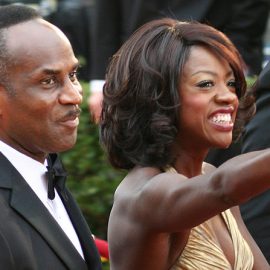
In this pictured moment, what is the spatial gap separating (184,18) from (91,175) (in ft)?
3.63

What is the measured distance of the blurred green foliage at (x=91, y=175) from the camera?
19.5ft

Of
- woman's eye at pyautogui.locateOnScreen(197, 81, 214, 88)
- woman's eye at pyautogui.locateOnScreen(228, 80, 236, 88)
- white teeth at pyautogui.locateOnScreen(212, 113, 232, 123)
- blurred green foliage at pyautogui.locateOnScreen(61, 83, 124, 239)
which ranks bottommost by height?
blurred green foliage at pyautogui.locateOnScreen(61, 83, 124, 239)

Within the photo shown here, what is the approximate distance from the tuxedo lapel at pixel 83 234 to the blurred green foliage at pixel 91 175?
2301 millimetres

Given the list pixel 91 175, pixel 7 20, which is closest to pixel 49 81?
pixel 7 20

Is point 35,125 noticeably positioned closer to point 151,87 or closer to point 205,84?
point 151,87

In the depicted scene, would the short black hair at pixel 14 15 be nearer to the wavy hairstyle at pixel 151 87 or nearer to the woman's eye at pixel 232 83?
the wavy hairstyle at pixel 151 87

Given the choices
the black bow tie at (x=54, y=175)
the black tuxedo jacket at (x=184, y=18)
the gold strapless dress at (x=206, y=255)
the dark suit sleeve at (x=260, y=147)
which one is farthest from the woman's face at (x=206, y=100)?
the black tuxedo jacket at (x=184, y=18)

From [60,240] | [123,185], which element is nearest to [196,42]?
[123,185]

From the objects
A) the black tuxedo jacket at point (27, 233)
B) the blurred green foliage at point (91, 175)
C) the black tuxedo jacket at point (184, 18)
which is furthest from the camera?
the blurred green foliage at point (91, 175)

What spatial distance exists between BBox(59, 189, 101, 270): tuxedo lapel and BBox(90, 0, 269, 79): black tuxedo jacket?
2.08 meters

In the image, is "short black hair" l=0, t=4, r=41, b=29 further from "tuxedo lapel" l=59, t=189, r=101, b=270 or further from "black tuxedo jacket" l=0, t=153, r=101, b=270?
"tuxedo lapel" l=59, t=189, r=101, b=270

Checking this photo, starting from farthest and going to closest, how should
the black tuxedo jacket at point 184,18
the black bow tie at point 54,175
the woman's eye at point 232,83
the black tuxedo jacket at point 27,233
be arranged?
the black tuxedo jacket at point 184,18
the woman's eye at point 232,83
the black bow tie at point 54,175
the black tuxedo jacket at point 27,233

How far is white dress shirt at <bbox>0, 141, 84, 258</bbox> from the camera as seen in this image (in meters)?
3.33

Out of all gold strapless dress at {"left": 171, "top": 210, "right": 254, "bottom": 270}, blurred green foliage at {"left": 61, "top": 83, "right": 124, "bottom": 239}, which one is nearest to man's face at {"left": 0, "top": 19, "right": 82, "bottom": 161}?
gold strapless dress at {"left": 171, "top": 210, "right": 254, "bottom": 270}
